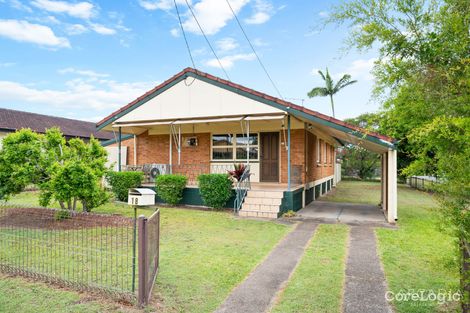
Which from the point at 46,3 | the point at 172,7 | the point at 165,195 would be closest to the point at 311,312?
the point at 172,7

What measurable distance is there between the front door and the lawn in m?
4.04

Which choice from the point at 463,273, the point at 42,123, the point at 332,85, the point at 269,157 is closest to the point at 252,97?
the point at 269,157

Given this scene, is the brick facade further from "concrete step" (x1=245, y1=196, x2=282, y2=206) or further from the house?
the house

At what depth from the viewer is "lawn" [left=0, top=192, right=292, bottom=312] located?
412 centimetres

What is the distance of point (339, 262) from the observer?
584cm

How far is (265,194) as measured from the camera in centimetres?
1116

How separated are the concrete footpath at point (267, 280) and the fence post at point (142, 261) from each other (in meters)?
0.98

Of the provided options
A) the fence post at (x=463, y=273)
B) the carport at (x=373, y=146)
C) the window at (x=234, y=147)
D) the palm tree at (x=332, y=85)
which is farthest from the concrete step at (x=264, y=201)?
the palm tree at (x=332, y=85)

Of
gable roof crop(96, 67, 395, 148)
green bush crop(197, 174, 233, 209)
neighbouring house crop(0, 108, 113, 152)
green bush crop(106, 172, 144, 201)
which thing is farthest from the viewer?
neighbouring house crop(0, 108, 113, 152)

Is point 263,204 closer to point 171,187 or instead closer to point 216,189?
point 216,189

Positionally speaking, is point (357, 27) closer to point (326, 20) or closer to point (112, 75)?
point (326, 20)

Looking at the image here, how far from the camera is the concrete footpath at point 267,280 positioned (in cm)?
392

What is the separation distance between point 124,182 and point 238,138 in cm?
567

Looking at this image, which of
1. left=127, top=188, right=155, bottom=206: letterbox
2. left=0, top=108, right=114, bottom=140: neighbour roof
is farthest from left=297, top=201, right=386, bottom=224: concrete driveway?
left=0, top=108, right=114, bottom=140: neighbour roof
